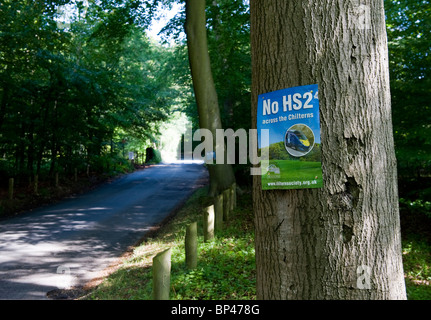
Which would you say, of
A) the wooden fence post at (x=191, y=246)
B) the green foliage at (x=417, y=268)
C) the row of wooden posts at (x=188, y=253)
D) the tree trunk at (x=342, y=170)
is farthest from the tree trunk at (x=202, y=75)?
the tree trunk at (x=342, y=170)

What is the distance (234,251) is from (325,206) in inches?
190

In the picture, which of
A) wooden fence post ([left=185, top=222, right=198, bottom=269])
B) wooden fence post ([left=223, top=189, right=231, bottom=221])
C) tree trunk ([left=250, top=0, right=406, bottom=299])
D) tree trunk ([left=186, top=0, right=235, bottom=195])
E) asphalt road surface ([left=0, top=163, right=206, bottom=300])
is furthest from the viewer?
tree trunk ([left=186, top=0, right=235, bottom=195])

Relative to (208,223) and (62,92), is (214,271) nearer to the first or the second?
(208,223)

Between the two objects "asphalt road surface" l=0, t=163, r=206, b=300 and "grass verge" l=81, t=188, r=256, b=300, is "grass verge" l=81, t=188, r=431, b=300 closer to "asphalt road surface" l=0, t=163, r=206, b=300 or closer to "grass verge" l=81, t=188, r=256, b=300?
"grass verge" l=81, t=188, r=256, b=300

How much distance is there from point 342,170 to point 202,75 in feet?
32.5

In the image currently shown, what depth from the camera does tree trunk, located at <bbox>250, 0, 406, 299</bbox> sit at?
173 cm

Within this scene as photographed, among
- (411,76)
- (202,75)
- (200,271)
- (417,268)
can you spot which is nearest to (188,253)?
(200,271)

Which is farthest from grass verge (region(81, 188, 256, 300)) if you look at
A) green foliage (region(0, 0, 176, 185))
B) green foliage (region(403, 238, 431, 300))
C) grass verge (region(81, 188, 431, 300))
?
green foliage (region(0, 0, 176, 185))

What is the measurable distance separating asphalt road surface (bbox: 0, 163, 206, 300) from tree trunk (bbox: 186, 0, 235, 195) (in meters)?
2.58

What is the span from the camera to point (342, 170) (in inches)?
69.1

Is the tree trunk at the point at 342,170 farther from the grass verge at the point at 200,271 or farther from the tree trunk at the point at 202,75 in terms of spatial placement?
the tree trunk at the point at 202,75

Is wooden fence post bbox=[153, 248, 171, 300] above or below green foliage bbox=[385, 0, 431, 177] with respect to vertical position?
below
